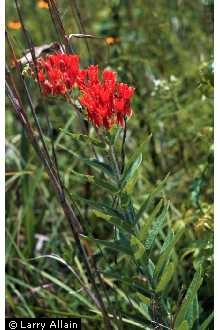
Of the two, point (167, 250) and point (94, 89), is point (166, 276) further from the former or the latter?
point (94, 89)

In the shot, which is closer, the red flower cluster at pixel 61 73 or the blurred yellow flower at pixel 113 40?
the red flower cluster at pixel 61 73

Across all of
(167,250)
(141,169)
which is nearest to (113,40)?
(141,169)

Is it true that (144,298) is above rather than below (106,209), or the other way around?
below

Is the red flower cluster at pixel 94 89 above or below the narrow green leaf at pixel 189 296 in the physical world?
above

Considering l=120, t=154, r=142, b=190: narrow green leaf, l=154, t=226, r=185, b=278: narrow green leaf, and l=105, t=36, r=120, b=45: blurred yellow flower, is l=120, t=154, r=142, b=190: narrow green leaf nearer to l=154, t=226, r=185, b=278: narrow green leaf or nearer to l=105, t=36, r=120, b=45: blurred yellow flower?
l=154, t=226, r=185, b=278: narrow green leaf

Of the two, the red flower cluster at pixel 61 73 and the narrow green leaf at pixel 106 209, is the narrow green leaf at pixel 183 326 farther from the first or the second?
the red flower cluster at pixel 61 73

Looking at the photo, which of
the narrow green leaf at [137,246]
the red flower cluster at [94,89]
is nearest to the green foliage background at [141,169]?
the narrow green leaf at [137,246]

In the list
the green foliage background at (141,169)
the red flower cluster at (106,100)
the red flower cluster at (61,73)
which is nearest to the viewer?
the red flower cluster at (106,100)

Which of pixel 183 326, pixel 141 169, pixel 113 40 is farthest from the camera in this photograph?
pixel 113 40
